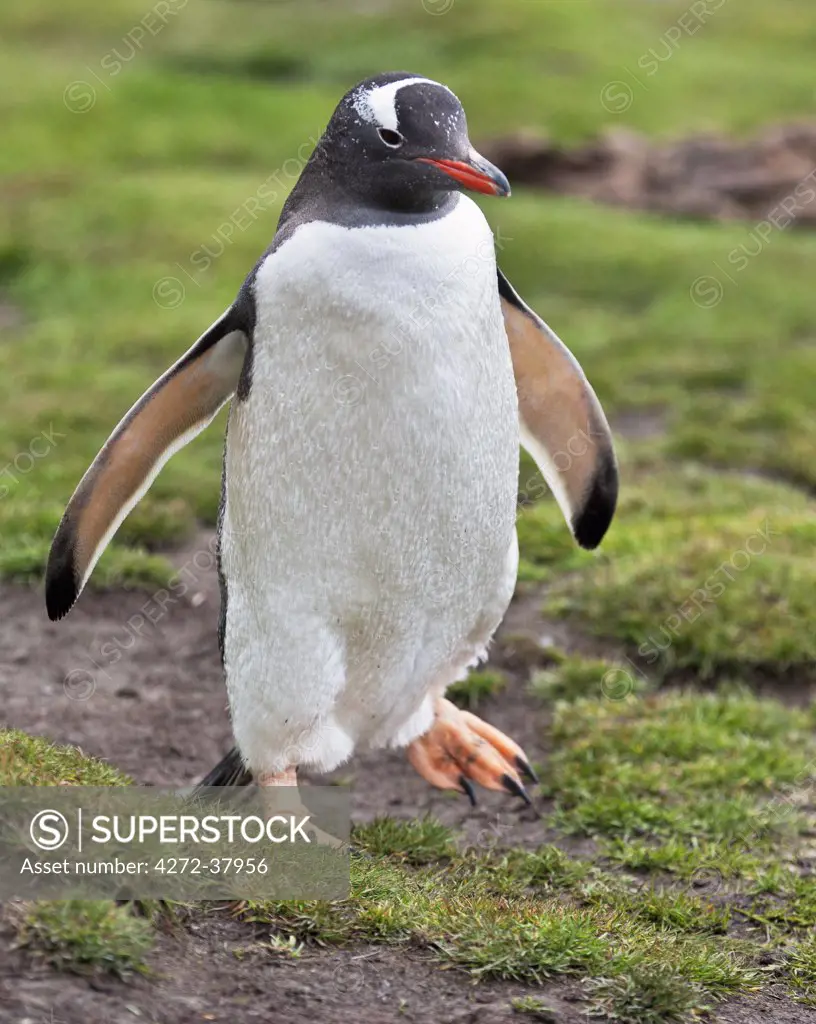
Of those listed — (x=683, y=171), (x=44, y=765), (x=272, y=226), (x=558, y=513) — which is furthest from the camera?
(x=683, y=171)

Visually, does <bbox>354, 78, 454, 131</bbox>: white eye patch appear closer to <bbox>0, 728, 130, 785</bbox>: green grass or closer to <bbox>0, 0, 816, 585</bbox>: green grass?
<bbox>0, 728, 130, 785</bbox>: green grass

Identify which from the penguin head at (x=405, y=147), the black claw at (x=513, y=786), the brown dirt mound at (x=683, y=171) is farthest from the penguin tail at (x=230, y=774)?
the brown dirt mound at (x=683, y=171)

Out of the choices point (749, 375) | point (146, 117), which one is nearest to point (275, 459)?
point (749, 375)

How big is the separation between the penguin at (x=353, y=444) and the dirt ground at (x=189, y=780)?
26.6 inches

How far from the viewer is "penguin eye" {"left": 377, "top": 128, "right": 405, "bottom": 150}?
3.17 m

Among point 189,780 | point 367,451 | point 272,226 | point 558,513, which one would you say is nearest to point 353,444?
point 367,451

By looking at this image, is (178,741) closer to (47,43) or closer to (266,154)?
(266,154)

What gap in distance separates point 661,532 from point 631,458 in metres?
1.24

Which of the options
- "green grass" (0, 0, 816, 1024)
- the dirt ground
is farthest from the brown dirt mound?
the dirt ground

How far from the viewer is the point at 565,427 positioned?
4.07 metres

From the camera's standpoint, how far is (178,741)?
454 centimetres

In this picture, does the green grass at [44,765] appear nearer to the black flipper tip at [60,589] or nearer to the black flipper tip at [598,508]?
the black flipper tip at [60,589]

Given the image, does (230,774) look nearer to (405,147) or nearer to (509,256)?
(405,147)

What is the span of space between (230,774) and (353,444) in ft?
3.35
